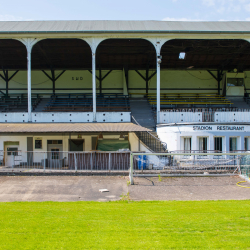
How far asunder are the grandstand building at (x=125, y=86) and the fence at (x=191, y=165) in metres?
1.36

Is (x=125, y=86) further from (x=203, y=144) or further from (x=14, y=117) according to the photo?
(x=203, y=144)

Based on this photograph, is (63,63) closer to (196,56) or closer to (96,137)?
(96,137)

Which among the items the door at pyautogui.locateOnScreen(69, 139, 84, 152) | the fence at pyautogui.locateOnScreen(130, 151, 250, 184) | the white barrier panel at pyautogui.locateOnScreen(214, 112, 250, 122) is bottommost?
the fence at pyautogui.locateOnScreen(130, 151, 250, 184)

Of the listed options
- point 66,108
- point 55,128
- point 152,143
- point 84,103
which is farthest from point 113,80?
point 55,128

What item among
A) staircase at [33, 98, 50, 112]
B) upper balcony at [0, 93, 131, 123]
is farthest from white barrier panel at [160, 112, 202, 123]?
staircase at [33, 98, 50, 112]

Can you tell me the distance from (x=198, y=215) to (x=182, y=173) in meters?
5.33

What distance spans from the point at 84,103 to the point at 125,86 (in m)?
5.43

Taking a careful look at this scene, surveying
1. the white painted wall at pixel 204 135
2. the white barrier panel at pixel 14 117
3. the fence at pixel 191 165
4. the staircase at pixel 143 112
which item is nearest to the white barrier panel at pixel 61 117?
the white barrier panel at pixel 14 117

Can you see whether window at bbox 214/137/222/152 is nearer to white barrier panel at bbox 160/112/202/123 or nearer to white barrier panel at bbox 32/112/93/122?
white barrier panel at bbox 160/112/202/123

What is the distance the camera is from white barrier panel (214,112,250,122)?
14812 mm

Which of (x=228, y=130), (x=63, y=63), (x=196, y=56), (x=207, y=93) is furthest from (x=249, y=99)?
(x=63, y=63)

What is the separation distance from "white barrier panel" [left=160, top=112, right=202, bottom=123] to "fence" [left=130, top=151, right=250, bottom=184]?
4300mm

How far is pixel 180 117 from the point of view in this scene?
653 inches

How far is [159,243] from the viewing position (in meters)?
4.67
